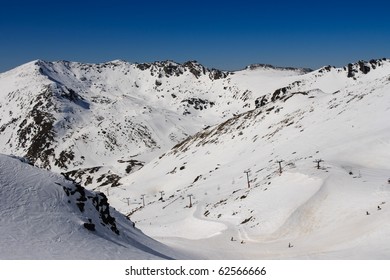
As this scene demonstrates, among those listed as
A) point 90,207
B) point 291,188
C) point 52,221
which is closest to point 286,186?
point 291,188

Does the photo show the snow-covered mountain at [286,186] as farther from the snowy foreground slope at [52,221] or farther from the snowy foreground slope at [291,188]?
the snowy foreground slope at [52,221]

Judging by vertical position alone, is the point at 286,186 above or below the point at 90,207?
below

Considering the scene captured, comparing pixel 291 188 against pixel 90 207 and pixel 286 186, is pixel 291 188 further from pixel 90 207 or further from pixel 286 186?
pixel 90 207

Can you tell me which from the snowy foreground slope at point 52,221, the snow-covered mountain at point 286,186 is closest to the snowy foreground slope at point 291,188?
the snow-covered mountain at point 286,186

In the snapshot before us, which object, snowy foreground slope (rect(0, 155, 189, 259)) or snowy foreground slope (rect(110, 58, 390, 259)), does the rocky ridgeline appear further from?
snowy foreground slope (rect(110, 58, 390, 259))

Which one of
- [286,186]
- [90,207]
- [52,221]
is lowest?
[286,186]
